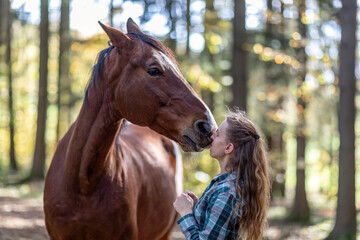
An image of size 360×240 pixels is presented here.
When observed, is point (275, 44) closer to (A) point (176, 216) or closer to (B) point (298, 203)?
(B) point (298, 203)

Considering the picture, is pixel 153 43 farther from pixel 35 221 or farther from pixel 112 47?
pixel 35 221

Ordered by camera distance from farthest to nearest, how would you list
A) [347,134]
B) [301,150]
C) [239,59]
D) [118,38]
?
[301,150] < [239,59] < [347,134] < [118,38]

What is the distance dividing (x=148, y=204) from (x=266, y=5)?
1237 centimetres

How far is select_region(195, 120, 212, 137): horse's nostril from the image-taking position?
9.27ft

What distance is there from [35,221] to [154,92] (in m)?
7.14

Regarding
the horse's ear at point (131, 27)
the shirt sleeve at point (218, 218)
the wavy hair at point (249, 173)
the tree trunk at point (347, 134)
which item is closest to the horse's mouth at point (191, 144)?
the wavy hair at point (249, 173)

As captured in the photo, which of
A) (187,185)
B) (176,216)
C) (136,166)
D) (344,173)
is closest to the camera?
(136,166)

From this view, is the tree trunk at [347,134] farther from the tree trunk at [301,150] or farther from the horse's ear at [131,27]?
the horse's ear at [131,27]

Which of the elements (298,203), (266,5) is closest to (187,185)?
(298,203)

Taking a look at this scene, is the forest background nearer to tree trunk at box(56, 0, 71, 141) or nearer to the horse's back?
tree trunk at box(56, 0, 71, 141)

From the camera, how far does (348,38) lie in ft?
24.6

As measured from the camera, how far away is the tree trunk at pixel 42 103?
15.5m

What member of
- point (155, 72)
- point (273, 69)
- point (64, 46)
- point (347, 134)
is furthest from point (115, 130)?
point (64, 46)

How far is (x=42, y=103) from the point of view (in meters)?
15.6
